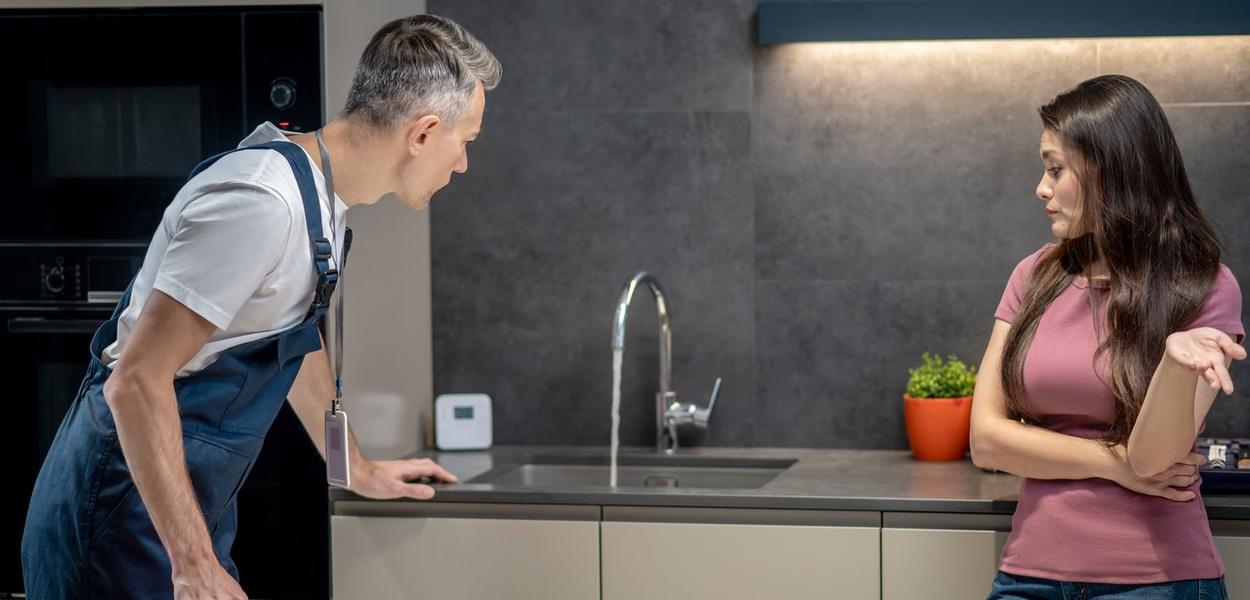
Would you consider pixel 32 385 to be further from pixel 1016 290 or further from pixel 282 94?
pixel 1016 290

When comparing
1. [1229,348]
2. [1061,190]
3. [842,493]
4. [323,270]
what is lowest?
[842,493]

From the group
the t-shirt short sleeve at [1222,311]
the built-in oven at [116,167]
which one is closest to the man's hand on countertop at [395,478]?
the built-in oven at [116,167]

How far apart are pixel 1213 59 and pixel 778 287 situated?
1030mm

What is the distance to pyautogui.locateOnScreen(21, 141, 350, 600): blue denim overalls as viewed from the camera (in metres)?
1.56

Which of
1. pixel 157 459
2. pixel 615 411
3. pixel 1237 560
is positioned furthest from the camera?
pixel 615 411

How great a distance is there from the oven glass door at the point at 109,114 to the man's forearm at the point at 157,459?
1003mm

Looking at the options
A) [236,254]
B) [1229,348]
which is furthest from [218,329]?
[1229,348]

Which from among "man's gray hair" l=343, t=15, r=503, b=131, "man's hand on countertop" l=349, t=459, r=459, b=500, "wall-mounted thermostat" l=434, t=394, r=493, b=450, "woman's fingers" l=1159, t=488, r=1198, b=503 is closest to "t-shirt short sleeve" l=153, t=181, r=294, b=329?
"man's gray hair" l=343, t=15, r=503, b=131

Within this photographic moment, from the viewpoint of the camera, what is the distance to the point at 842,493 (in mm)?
2250

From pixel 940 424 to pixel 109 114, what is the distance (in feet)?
5.66

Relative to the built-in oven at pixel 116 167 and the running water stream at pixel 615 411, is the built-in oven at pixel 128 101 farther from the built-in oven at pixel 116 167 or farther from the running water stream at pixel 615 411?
the running water stream at pixel 615 411

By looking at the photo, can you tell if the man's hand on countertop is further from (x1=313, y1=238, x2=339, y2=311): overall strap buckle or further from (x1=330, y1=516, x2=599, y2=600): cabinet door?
(x1=313, y1=238, x2=339, y2=311): overall strap buckle

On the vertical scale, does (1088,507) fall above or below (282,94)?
below

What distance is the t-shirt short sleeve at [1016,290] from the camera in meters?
2.13
